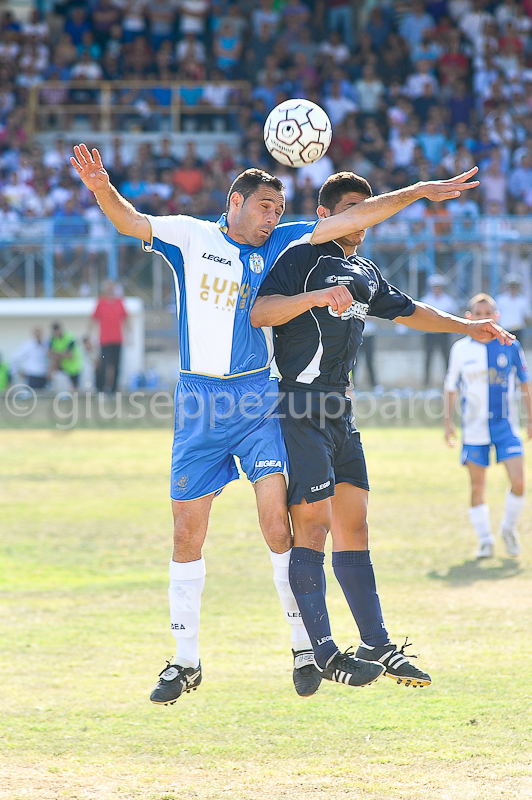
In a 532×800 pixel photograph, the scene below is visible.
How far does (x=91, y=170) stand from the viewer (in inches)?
191

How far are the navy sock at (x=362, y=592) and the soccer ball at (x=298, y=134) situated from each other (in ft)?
7.31

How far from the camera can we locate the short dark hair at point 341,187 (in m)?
5.24

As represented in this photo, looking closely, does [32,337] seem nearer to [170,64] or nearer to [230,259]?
[170,64]

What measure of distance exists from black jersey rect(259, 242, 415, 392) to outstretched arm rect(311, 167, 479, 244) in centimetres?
21

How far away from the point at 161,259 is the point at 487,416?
1065 cm

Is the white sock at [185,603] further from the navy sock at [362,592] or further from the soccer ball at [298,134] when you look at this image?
the soccer ball at [298,134]

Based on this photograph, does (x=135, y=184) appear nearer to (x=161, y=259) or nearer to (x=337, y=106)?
(x=161, y=259)

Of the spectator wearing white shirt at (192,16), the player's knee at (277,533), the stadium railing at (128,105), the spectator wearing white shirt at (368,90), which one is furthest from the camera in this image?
the spectator wearing white shirt at (192,16)

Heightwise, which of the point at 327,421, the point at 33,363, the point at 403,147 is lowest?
the point at 33,363

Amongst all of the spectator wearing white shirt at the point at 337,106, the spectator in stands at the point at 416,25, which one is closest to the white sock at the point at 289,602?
the spectator wearing white shirt at the point at 337,106

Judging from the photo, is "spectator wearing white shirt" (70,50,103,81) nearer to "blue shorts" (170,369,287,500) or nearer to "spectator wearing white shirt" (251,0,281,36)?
"spectator wearing white shirt" (251,0,281,36)

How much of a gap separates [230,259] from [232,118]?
19742mm

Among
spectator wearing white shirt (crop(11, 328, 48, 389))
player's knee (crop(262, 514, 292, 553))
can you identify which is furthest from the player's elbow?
spectator wearing white shirt (crop(11, 328, 48, 389))

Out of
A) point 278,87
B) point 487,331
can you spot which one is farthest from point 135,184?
point 487,331
